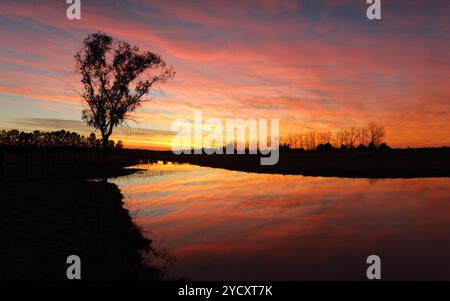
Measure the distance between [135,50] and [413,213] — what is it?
42816 millimetres

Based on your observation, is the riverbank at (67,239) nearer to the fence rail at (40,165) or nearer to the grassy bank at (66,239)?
the grassy bank at (66,239)

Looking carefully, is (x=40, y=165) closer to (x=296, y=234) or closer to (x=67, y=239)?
(x=67, y=239)

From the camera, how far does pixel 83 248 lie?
39.7ft

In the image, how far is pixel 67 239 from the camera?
12984 millimetres

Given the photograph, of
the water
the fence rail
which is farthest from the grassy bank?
the fence rail

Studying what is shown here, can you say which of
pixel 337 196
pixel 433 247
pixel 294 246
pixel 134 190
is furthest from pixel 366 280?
pixel 134 190

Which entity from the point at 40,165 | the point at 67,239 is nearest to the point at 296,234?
the point at 67,239

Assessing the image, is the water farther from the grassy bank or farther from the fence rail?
the fence rail

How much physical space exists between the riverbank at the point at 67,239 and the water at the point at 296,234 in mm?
1117

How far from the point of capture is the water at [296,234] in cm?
1111

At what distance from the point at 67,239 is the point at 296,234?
31.0 ft

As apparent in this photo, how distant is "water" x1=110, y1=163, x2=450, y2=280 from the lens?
437 inches

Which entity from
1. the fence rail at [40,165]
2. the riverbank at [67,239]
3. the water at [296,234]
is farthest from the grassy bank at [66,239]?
the fence rail at [40,165]
